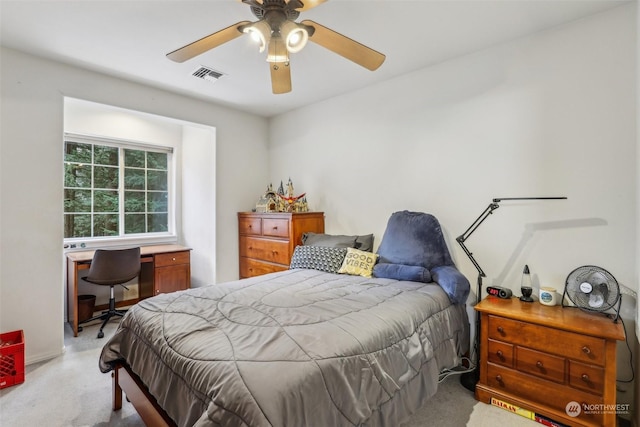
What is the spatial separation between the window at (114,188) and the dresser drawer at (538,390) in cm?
444

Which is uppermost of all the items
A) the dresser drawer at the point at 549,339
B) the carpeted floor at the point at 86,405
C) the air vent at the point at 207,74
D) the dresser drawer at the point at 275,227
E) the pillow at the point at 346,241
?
the air vent at the point at 207,74

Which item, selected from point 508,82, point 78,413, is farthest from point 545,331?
point 78,413

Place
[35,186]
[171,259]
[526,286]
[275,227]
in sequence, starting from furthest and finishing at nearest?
[171,259] → [275,227] → [35,186] → [526,286]

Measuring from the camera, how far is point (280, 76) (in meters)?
1.96

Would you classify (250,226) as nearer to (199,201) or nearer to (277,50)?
(199,201)

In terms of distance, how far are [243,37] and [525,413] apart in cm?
320

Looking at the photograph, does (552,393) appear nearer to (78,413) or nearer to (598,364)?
(598,364)

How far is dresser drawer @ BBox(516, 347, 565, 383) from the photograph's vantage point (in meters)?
1.81

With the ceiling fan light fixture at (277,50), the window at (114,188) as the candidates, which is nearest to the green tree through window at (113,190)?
the window at (114,188)

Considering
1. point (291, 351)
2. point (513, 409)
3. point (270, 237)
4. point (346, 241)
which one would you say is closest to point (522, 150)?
point (346, 241)

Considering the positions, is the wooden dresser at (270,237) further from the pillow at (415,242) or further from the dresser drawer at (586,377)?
the dresser drawer at (586,377)

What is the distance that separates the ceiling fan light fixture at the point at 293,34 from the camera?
1566 millimetres

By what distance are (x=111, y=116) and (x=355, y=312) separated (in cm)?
410

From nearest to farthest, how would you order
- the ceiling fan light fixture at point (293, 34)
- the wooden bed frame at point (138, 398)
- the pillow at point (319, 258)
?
the wooden bed frame at point (138, 398)
the ceiling fan light fixture at point (293, 34)
the pillow at point (319, 258)
